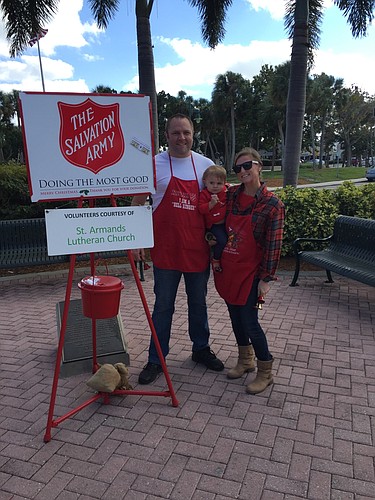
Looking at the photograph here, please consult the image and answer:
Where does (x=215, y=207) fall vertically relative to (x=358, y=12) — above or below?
below

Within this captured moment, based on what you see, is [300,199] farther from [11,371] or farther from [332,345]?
[11,371]

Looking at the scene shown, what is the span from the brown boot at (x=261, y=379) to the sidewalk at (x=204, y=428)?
55mm

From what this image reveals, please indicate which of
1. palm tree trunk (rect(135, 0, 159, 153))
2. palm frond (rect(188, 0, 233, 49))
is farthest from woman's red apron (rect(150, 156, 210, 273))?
palm frond (rect(188, 0, 233, 49))

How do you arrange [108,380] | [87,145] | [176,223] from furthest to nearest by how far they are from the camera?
[176,223]
[108,380]
[87,145]

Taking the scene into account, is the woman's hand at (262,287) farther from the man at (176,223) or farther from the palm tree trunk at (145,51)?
the palm tree trunk at (145,51)

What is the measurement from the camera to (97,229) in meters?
2.46

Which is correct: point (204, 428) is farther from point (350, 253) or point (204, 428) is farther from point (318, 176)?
point (318, 176)

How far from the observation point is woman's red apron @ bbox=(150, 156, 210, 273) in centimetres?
287

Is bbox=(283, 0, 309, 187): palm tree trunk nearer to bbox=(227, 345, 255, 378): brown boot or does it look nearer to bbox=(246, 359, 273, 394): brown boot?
bbox=(227, 345, 255, 378): brown boot

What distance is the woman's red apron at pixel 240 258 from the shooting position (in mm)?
2713

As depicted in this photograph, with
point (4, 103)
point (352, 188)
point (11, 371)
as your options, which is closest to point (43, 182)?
point (11, 371)

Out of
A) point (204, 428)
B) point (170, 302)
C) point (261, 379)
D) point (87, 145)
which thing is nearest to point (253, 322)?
point (261, 379)

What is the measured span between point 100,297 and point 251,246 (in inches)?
41.7

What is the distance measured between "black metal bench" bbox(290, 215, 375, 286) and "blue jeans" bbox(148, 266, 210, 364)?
2.14 meters
